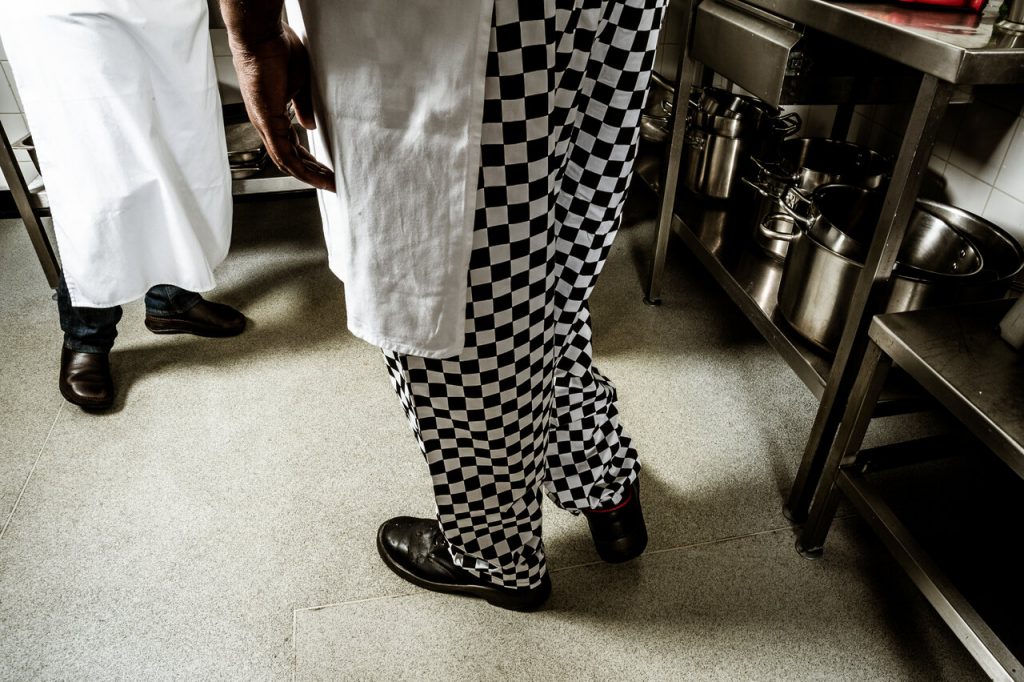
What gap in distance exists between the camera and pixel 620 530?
0.99 m

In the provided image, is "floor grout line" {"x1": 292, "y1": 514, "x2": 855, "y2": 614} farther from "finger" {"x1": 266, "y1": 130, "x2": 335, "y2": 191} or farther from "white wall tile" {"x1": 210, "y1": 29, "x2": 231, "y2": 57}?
"white wall tile" {"x1": 210, "y1": 29, "x2": 231, "y2": 57}

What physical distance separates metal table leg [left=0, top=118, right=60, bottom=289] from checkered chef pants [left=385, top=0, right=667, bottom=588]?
1245 mm

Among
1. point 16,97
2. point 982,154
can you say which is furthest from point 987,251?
point 16,97

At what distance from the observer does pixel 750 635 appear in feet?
3.03

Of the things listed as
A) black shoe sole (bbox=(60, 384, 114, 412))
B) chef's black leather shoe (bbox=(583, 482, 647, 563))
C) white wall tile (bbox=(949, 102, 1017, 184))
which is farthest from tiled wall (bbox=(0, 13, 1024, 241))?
black shoe sole (bbox=(60, 384, 114, 412))

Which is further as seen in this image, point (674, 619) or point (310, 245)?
point (310, 245)

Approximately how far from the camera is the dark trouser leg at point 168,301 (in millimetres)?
1459

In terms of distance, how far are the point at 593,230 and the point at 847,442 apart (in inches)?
19.2

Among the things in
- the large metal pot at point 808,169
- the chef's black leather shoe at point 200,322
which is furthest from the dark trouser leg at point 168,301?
the large metal pot at point 808,169

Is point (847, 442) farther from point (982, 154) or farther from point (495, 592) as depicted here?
point (982, 154)

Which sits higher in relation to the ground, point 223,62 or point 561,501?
point 223,62

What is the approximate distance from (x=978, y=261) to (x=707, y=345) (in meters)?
0.56

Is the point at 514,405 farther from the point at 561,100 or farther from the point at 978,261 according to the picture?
the point at 978,261

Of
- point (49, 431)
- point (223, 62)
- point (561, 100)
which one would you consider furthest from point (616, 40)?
point (223, 62)
